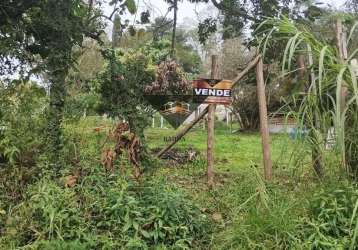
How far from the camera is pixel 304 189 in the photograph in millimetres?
3123

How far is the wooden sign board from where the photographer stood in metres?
4.37

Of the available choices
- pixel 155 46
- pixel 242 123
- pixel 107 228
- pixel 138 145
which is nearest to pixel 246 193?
pixel 138 145

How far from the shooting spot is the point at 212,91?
4414 millimetres

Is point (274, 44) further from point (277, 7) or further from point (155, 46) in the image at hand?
point (155, 46)

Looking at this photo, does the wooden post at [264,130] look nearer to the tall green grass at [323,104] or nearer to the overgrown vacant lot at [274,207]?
the overgrown vacant lot at [274,207]

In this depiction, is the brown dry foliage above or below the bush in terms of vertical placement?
above

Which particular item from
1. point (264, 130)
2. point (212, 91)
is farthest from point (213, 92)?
point (264, 130)

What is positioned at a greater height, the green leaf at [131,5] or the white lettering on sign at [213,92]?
the green leaf at [131,5]

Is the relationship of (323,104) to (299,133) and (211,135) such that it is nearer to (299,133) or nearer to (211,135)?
(299,133)

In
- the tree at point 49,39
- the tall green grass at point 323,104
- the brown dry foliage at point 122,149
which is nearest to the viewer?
the tall green grass at point 323,104

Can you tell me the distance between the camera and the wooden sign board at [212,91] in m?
4.37

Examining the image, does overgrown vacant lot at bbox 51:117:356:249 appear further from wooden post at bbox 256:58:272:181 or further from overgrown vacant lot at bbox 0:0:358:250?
wooden post at bbox 256:58:272:181

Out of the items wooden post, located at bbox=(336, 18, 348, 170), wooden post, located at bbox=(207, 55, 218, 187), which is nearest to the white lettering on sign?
wooden post, located at bbox=(207, 55, 218, 187)

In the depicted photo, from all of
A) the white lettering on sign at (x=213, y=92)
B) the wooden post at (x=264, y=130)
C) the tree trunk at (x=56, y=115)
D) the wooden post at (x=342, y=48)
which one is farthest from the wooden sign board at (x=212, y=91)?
the tree trunk at (x=56, y=115)
